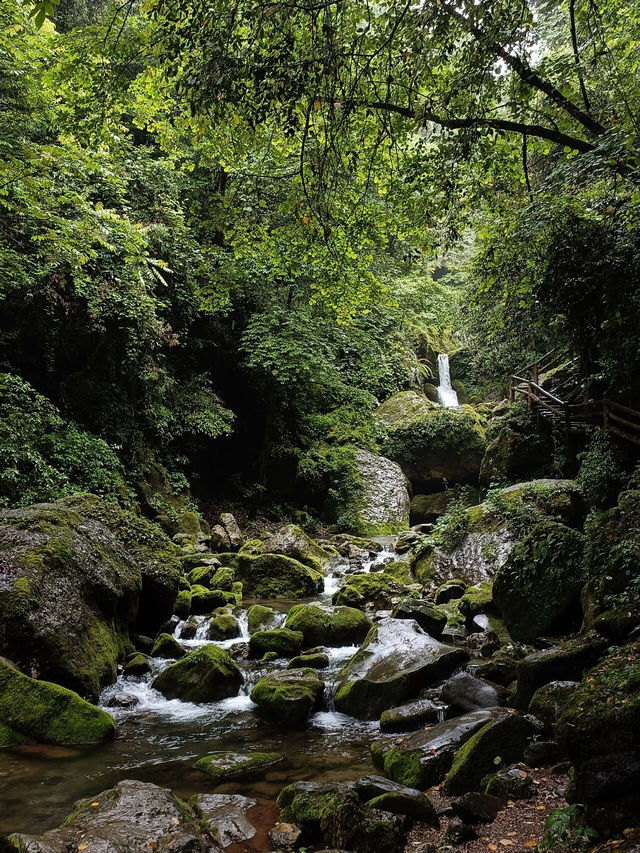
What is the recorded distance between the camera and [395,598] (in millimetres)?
9555

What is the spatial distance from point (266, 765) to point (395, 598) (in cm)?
513

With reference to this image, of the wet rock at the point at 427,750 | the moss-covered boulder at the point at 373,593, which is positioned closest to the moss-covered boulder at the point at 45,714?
the wet rock at the point at 427,750

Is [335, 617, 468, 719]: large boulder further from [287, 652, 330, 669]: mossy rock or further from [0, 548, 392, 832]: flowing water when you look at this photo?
[287, 652, 330, 669]: mossy rock

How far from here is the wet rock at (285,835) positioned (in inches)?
137

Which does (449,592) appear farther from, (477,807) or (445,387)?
(445,387)

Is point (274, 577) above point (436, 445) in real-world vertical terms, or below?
below

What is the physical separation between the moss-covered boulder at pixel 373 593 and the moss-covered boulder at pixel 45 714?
5142 millimetres

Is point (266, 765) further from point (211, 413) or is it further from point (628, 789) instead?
point (211, 413)

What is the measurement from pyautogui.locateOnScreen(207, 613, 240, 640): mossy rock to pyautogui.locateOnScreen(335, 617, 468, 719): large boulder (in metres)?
2.50

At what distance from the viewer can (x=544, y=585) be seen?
21.2 ft

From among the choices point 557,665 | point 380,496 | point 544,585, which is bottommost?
point 380,496

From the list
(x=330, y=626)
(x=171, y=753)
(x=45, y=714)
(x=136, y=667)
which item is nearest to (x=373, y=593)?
(x=330, y=626)

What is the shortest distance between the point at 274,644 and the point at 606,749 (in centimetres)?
534

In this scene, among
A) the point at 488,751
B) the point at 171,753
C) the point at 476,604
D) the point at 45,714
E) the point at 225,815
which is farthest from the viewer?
the point at 476,604
